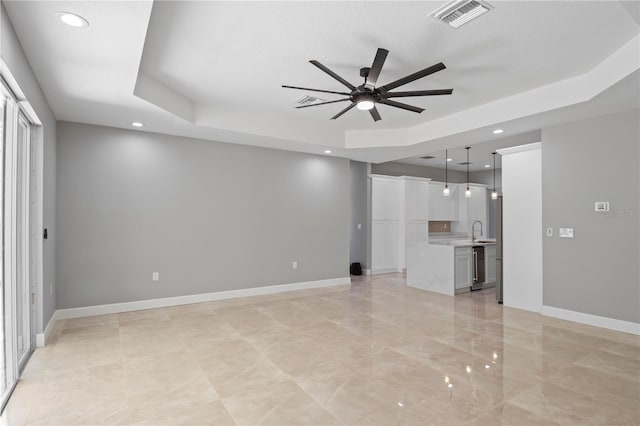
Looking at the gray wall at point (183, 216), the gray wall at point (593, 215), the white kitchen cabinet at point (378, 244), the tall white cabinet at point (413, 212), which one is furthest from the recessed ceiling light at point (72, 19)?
the tall white cabinet at point (413, 212)

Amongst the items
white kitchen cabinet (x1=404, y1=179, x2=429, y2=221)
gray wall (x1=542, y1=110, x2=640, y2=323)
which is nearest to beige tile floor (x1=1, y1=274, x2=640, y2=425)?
gray wall (x1=542, y1=110, x2=640, y2=323)

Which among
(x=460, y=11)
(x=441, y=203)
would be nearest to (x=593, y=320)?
(x=460, y=11)

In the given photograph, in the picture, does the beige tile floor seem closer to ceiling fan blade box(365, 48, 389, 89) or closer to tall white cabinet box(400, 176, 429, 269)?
ceiling fan blade box(365, 48, 389, 89)

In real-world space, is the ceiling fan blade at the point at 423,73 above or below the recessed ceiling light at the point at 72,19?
below

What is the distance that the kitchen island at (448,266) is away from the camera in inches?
245

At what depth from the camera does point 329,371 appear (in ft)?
10.00

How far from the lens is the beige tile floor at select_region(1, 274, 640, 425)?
2.38 m

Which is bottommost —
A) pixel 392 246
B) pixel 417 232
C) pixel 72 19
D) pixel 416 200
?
pixel 392 246

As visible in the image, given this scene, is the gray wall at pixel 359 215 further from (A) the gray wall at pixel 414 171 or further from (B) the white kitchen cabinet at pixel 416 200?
(B) the white kitchen cabinet at pixel 416 200

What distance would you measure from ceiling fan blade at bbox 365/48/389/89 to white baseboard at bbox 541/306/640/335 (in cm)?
399

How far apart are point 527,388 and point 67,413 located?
3.34 metres

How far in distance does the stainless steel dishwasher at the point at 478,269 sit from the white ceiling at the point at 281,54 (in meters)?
2.41

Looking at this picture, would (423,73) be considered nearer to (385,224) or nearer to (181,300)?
(181,300)

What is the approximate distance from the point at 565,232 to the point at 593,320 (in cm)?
115
